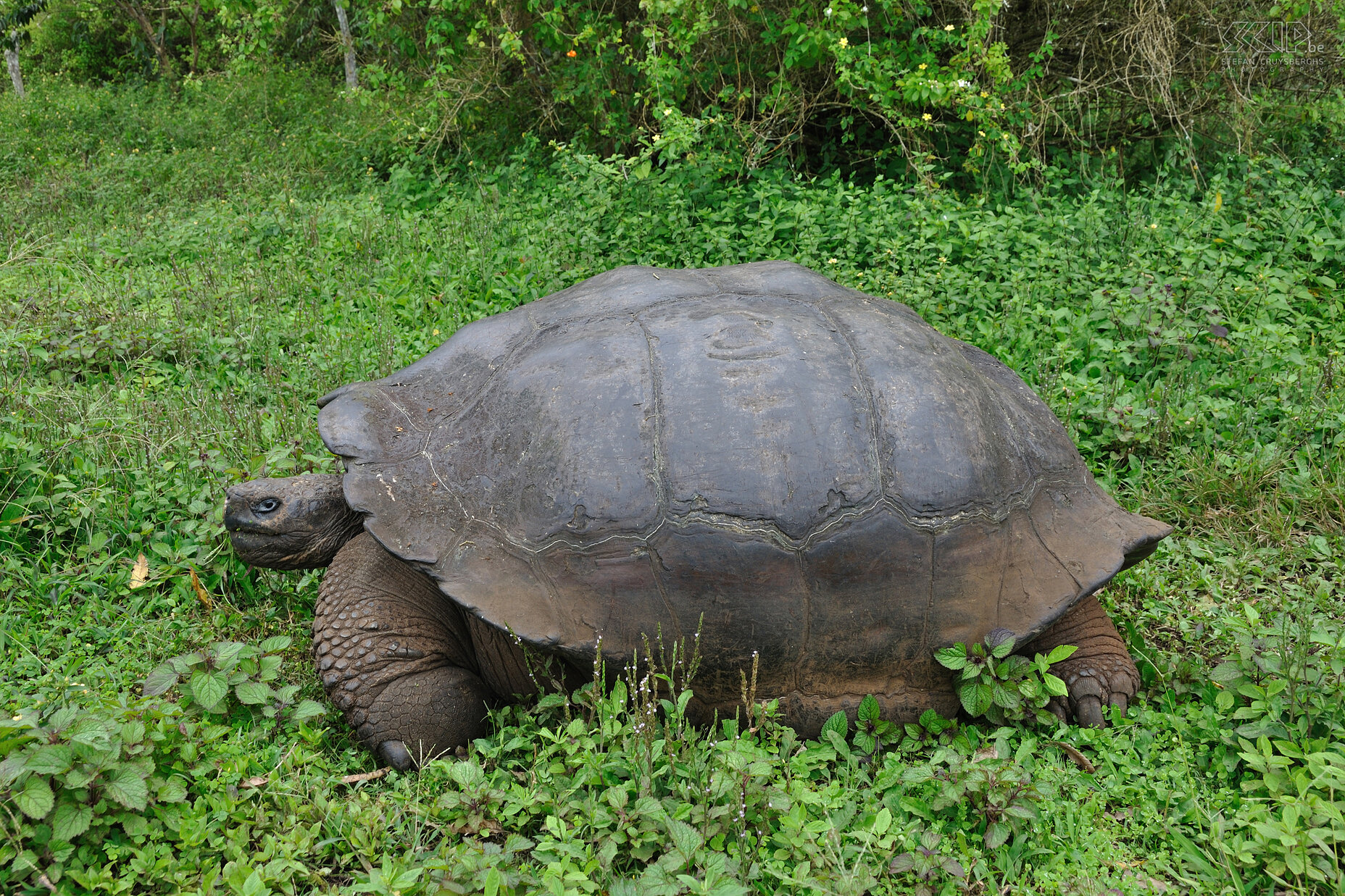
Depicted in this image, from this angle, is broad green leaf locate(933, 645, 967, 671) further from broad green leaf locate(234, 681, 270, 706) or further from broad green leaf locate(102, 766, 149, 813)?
broad green leaf locate(102, 766, 149, 813)

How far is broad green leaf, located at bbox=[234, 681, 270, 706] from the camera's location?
8.21ft

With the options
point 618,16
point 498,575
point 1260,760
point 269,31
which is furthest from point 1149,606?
point 269,31

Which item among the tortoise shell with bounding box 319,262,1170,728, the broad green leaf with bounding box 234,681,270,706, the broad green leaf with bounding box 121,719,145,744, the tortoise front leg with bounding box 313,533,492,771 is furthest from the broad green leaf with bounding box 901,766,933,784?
the broad green leaf with bounding box 121,719,145,744

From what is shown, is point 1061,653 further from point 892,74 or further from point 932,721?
point 892,74

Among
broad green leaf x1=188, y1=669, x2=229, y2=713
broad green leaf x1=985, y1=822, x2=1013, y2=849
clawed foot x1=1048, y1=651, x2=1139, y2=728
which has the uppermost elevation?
broad green leaf x1=188, y1=669, x2=229, y2=713

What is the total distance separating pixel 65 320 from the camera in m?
4.58

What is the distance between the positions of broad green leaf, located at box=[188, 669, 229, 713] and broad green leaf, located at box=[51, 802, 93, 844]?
1.32 ft

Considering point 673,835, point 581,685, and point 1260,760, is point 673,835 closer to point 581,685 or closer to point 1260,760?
point 581,685

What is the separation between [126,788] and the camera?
2070 mm

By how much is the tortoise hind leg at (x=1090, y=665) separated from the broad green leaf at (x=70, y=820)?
2.47m

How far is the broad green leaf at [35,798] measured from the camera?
75.9 inches

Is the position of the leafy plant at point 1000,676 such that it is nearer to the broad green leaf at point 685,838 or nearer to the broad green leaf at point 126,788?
the broad green leaf at point 685,838

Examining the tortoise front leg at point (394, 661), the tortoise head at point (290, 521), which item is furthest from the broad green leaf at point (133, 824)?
the tortoise head at point (290, 521)

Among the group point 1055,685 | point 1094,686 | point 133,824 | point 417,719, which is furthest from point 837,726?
point 133,824
